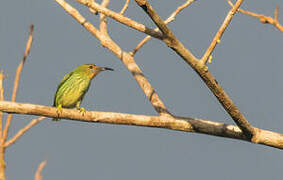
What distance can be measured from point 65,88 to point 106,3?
135cm

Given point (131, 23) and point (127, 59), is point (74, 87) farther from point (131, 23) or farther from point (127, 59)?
point (131, 23)

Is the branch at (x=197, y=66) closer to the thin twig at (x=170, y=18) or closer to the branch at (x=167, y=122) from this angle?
the branch at (x=167, y=122)

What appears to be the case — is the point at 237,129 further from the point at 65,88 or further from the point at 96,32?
the point at 65,88

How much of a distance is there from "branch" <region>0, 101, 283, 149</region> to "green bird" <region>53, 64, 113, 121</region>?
2.25 m

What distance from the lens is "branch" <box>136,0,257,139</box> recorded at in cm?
320

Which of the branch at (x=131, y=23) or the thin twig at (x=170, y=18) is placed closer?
the branch at (x=131, y=23)

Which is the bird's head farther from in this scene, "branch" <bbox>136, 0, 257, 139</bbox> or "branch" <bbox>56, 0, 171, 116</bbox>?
"branch" <bbox>136, 0, 257, 139</bbox>

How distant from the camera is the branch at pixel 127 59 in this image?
475 cm

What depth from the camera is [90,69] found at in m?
7.40

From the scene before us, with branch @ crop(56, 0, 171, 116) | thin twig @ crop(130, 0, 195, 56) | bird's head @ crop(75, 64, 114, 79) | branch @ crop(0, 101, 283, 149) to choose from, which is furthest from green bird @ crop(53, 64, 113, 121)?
branch @ crop(0, 101, 283, 149)

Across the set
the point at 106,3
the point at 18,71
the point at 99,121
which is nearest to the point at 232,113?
the point at 99,121

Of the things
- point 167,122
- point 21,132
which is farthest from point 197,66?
point 21,132

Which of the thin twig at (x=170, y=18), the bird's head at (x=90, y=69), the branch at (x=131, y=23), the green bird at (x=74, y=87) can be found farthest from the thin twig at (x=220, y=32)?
the bird's head at (x=90, y=69)

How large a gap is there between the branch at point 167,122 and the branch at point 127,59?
16 cm
